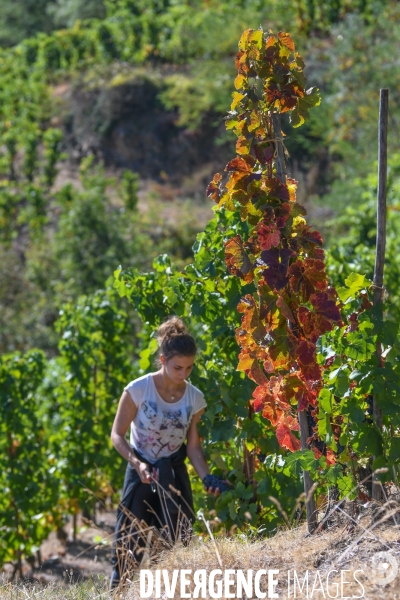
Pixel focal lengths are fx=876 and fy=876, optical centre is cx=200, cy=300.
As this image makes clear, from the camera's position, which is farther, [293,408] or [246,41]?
[293,408]

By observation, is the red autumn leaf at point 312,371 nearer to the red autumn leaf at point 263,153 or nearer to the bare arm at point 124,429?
the red autumn leaf at point 263,153

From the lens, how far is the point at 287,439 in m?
3.82

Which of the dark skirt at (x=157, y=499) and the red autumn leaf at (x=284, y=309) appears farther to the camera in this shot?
the dark skirt at (x=157, y=499)

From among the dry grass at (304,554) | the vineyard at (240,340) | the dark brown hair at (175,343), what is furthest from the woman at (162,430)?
the dry grass at (304,554)

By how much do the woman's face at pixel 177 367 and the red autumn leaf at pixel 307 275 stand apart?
786 millimetres

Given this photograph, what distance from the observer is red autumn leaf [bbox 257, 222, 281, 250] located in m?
3.55

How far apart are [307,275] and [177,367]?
0.89m

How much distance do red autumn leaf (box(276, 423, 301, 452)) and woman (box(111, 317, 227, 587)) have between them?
56 centimetres

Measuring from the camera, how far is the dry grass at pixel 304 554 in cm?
322

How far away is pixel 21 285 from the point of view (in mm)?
15633

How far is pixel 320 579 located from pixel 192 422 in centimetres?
136

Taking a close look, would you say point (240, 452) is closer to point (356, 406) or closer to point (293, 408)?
point (293, 408)

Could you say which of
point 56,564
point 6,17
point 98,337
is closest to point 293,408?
point 98,337

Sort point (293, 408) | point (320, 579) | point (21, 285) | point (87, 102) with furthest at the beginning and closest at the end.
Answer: point (87, 102) → point (21, 285) → point (293, 408) → point (320, 579)
